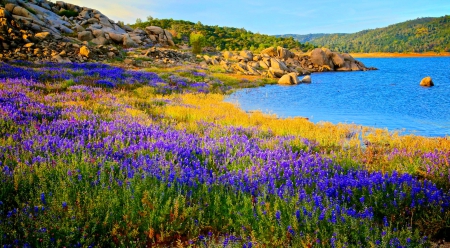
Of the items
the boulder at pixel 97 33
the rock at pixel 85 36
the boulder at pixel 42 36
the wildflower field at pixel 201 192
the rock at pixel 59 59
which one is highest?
the boulder at pixel 97 33

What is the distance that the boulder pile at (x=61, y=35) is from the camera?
22.7 m

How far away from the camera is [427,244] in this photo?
2953 mm

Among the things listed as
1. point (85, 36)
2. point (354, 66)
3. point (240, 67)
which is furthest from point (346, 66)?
point (85, 36)

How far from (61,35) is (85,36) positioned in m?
4.56

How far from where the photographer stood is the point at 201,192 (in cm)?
382

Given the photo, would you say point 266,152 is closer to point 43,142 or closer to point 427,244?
point 427,244

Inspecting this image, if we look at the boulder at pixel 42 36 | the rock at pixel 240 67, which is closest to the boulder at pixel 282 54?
the rock at pixel 240 67

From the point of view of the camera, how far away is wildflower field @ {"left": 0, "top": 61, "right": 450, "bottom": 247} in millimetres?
2949

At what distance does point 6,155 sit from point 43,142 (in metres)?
0.75

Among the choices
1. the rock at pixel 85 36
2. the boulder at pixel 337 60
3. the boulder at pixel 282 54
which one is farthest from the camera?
the boulder at pixel 337 60

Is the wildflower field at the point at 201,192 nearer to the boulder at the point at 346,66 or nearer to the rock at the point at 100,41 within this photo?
the rock at the point at 100,41

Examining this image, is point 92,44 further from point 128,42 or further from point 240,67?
point 240,67

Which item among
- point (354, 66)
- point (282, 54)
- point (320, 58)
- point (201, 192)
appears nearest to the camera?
point (201, 192)

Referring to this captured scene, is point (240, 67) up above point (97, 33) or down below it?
below
